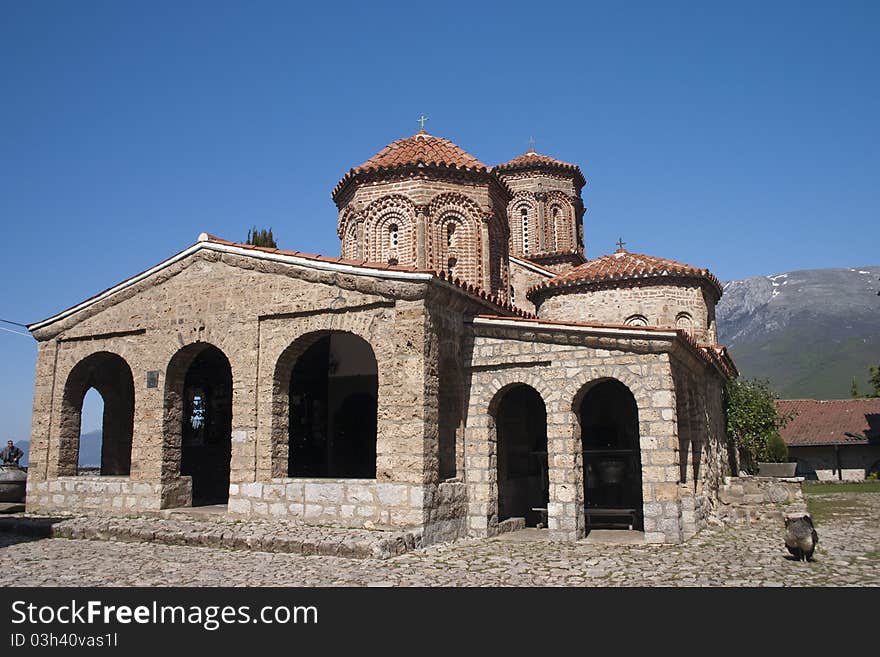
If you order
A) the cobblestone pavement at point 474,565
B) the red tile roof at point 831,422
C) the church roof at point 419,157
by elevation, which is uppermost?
the church roof at point 419,157

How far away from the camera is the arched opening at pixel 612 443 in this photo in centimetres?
1333

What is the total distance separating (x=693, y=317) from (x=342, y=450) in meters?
9.70

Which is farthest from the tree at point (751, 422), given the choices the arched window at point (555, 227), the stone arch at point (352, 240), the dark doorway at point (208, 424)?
the dark doorway at point (208, 424)

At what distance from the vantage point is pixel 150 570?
8055 mm

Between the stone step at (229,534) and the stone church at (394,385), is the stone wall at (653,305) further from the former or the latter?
the stone step at (229,534)

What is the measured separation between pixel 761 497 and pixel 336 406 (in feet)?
30.9

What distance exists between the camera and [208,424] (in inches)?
611

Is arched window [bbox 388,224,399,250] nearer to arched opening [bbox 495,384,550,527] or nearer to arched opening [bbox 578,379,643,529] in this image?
arched opening [bbox 495,384,550,527]

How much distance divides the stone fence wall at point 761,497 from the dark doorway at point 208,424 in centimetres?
1068

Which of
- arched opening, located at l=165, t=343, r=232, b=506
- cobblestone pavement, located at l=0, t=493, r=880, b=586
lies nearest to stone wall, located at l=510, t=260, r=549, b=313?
arched opening, located at l=165, t=343, r=232, b=506

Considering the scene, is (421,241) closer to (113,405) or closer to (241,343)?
(241,343)

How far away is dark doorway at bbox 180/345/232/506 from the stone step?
3.53 meters
